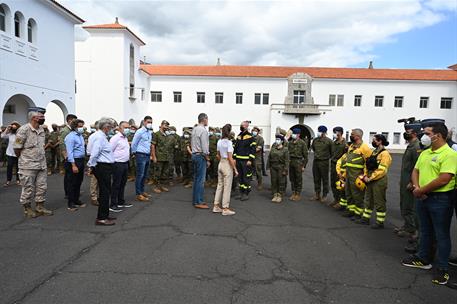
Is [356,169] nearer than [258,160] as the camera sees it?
Yes

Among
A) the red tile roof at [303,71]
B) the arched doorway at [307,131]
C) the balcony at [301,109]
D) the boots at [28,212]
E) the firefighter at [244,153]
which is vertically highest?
the red tile roof at [303,71]

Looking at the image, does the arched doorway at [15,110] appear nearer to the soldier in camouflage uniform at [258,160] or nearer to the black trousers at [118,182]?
the black trousers at [118,182]

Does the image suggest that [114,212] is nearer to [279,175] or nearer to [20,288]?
[20,288]

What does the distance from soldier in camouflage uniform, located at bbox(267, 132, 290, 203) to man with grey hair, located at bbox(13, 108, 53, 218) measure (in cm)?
530

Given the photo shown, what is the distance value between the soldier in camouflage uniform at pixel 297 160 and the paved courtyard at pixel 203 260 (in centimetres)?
180

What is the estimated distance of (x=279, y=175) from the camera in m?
7.79

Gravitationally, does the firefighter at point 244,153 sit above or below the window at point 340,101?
below

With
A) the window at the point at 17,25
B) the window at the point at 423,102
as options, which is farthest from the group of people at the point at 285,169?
the window at the point at 423,102

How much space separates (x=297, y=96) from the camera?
114 feet

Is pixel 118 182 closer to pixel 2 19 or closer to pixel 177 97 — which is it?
pixel 2 19

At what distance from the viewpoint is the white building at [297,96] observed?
33.7 metres

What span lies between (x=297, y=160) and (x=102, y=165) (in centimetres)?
496

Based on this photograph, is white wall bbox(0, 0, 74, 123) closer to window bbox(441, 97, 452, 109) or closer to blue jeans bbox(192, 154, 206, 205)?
blue jeans bbox(192, 154, 206, 205)

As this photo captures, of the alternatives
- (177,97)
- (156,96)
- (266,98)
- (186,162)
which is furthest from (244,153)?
(156,96)
